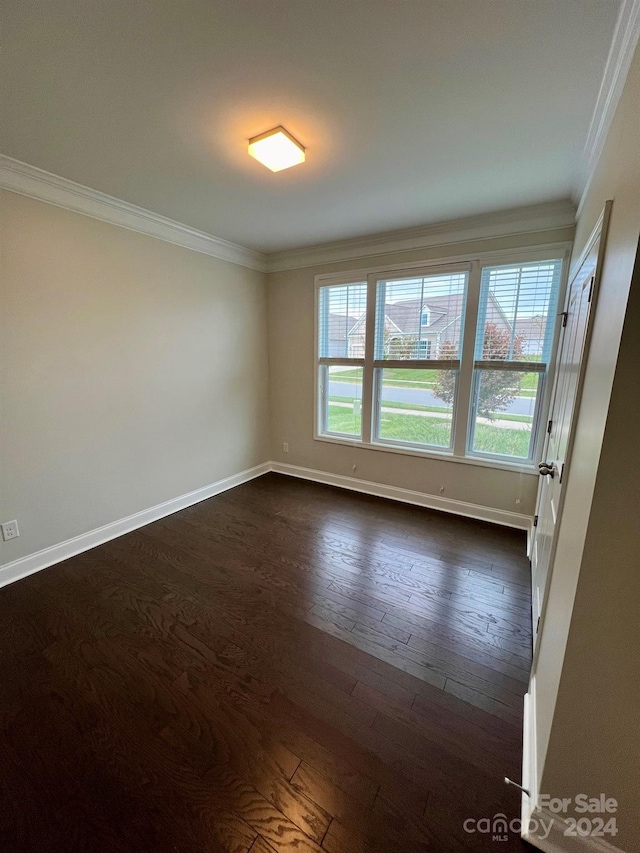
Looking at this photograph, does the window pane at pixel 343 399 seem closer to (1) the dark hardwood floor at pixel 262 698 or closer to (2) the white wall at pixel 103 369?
(2) the white wall at pixel 103 369

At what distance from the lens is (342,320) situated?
12.5ft

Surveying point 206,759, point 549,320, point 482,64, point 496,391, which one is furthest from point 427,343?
point 206,759

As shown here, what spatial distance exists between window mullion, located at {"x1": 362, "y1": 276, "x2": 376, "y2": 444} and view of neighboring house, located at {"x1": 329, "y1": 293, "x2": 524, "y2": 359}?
9 cm

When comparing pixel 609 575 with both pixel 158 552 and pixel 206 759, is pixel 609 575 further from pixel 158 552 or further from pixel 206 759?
pixel 158 552

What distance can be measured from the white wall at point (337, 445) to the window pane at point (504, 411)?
0.24 m

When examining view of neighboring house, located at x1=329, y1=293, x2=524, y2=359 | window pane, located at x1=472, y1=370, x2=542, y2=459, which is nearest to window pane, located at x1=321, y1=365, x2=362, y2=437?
view of neighboring house, located at x1=329, y1=293, x2=524, y2=359

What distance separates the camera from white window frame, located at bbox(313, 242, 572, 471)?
9.19ft

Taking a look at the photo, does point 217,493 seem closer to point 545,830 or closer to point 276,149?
point 276,149

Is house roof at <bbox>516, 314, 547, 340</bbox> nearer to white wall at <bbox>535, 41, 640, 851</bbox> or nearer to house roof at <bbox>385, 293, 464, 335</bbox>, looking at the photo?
house roof at <bbox>385, 293, 464, 335</bbox>

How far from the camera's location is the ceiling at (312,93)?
1184mm

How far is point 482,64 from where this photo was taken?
137 cm

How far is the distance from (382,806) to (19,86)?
3.22 metres

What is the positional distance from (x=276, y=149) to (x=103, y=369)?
2025 mm

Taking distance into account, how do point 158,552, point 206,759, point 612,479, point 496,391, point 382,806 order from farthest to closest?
point 496,391, point 158,552, point 206,759, point 382,806, point 612,479
